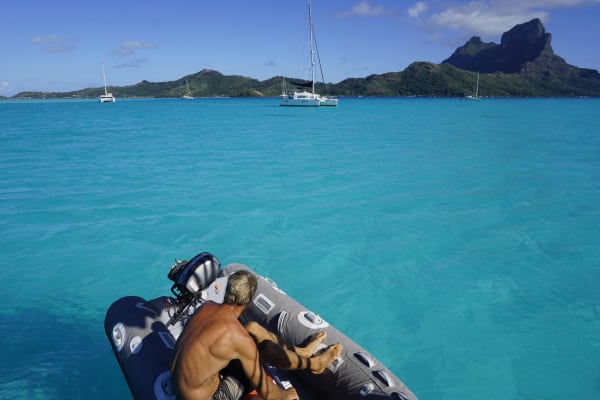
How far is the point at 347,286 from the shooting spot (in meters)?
6.07

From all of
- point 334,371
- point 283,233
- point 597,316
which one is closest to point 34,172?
point 283,233

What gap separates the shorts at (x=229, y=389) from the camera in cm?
242

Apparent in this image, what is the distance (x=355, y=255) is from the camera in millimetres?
7023

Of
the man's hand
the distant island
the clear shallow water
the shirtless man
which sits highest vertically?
the distant island

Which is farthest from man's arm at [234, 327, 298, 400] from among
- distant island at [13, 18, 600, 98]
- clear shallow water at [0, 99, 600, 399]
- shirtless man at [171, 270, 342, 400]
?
distant island at [13, 18, 600, 98]

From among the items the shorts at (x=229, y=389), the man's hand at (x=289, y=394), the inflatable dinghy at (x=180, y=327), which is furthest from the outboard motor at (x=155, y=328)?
the man's hand at (x=289, y=394)

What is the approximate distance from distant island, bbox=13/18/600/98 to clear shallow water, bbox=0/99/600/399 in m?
104

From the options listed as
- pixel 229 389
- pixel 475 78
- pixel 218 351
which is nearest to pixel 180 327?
pixel 229 389

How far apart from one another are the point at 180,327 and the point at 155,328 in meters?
0.41

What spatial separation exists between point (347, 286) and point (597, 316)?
331cm

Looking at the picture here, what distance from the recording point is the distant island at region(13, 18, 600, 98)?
12169 cm

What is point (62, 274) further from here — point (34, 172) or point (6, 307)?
point (34, 172)

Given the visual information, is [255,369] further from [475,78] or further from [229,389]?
[475,78]

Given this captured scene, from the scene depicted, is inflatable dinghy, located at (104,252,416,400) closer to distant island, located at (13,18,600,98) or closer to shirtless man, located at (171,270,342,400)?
shirtless man, located at (171,270,342,400)
